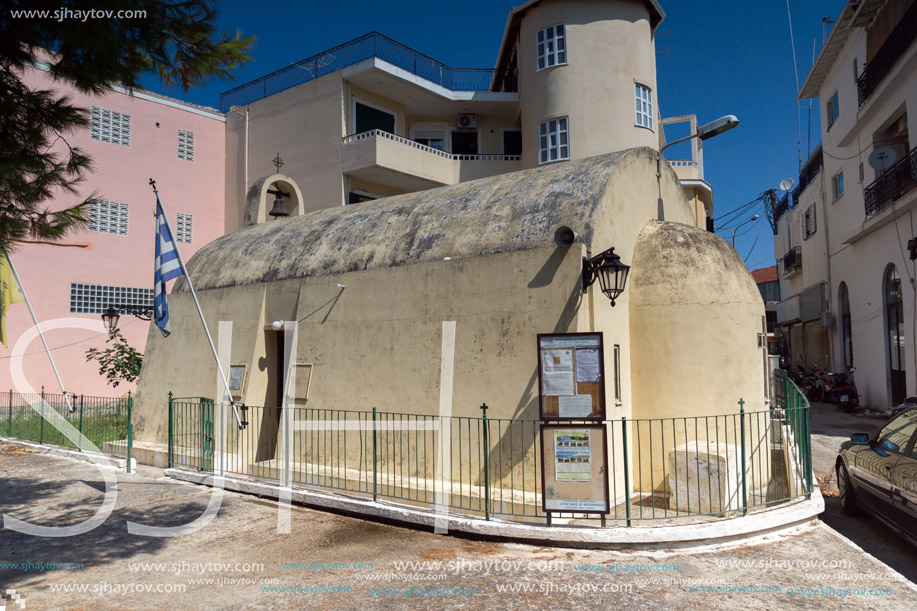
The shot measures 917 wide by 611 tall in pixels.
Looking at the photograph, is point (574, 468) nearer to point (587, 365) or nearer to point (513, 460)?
point (587, 365)

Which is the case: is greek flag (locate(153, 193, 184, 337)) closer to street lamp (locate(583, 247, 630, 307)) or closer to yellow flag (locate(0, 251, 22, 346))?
yellow flag (locate(0, 251, 22, 346))

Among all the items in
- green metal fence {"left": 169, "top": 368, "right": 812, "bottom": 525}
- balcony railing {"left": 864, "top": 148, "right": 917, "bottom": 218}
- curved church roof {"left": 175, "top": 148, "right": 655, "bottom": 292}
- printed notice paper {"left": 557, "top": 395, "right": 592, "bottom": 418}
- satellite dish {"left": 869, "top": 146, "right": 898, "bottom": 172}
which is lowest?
green metal fence {"left": 169, "top": 368, "right": 812, "bottom": 525}

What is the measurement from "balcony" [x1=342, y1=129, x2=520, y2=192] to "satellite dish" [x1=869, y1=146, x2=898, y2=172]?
10.9 m

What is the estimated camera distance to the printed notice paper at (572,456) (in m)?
7.12

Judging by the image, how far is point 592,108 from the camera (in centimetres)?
2136

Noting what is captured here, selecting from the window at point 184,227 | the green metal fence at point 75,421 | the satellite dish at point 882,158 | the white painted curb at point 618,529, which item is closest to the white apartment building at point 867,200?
the satellite dish at point 882,158

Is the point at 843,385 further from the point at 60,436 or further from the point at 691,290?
the point at 60,436

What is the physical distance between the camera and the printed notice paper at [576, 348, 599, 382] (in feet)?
24.1

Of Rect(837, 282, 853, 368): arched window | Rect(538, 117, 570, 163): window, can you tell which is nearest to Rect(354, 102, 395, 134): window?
Rect(538, 117, 570, 163): window

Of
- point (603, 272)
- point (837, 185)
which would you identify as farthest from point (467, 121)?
point (603, 272)

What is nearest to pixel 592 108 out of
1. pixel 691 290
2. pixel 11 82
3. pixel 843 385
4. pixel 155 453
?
pixel 843 385

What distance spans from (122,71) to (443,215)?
4896 mm

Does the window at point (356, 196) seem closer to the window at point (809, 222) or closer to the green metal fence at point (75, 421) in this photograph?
the green metal fence at point (75, 421)

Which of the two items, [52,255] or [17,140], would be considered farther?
[52,255]
